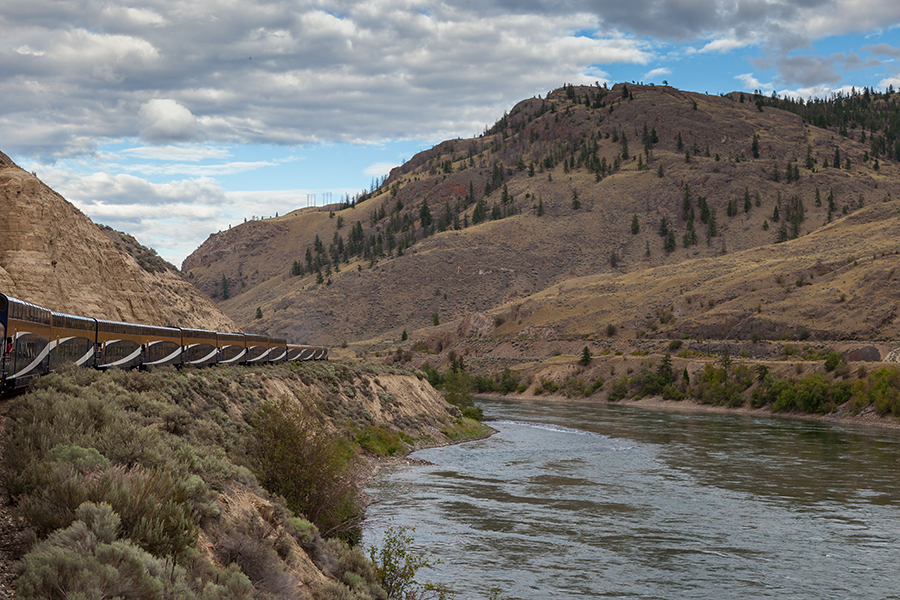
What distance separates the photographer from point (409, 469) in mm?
41375

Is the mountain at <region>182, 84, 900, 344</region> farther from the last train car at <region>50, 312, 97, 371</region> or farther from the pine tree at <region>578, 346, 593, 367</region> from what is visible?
the last train car at <region>50, 312, 97, 371</region>

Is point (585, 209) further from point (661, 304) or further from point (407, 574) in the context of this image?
point (407, 574)

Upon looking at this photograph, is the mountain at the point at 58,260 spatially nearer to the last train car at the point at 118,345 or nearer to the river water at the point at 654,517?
the last train car at the point at 118,345

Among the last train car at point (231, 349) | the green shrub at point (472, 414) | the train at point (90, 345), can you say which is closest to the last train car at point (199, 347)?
the train at point (90, 345)

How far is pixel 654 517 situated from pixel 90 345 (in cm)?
2120

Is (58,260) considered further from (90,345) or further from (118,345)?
(90,345)

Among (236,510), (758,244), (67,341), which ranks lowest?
(236,510)

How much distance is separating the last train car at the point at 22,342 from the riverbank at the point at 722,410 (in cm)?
6675

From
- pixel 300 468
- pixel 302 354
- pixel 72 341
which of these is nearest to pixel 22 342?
pixel 72 341

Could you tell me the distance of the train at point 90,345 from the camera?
1719 centimetres

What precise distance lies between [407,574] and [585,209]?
180 meters

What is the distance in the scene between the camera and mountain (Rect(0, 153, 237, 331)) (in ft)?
126

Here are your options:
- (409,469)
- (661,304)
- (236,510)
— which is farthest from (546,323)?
(236,510)

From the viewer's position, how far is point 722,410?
83.1m
